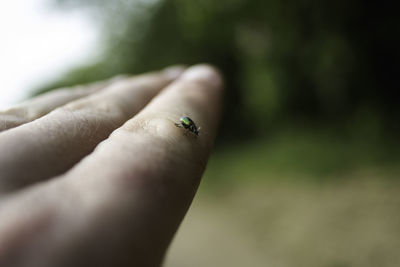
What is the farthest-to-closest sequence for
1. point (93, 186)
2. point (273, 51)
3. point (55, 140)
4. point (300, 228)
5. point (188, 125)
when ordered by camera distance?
point (273, 51), point (300, 228), point (188, 125), point (55, 140), point (93, 186)

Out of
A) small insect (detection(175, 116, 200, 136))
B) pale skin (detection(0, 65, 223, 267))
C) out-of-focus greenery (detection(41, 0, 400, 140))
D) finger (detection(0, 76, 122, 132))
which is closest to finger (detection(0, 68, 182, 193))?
pale skin (detection(0, 65, 223, 267))

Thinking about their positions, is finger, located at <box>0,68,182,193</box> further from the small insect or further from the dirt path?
the dirt path

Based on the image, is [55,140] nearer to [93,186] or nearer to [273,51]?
[93,186]

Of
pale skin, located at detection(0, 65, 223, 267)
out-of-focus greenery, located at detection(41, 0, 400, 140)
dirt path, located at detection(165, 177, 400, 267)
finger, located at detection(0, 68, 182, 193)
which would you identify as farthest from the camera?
out-of-focus greenery, located at detection(41, 0, 400, 140)

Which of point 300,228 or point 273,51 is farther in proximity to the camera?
point 273,51

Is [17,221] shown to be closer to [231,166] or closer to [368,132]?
[368,132]

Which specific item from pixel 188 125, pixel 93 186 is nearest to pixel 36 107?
pixel 188 125

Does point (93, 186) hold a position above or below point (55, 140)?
below
